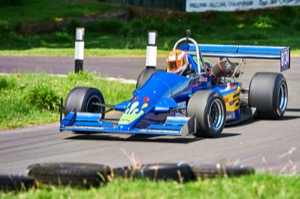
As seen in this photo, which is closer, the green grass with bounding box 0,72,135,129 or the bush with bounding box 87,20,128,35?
the green grass with bounding box 0,72,135,129

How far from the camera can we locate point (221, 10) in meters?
35.2

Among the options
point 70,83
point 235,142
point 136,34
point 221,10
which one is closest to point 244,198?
point 235,142

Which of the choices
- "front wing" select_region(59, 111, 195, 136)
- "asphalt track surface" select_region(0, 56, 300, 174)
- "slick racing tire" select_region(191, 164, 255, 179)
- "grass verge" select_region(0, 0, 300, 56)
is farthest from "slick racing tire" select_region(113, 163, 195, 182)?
"grass verge" select_region(0, 0, 300, 56)

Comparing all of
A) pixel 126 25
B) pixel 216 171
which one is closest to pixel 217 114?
pixel 216 171

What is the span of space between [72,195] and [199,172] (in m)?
1.20

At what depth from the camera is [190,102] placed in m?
12.4

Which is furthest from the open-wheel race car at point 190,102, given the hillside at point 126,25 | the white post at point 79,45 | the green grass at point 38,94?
the hillside at point 126,25

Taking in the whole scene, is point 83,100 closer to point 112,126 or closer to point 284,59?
point 112,126

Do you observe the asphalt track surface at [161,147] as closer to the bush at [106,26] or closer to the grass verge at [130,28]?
→ the grass verge at [130,28]

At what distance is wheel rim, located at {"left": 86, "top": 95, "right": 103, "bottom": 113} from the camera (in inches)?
519

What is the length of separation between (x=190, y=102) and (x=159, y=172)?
4724 millimetres

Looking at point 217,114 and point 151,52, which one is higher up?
point 151,52

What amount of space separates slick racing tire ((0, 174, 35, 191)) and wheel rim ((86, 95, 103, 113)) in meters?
5.47

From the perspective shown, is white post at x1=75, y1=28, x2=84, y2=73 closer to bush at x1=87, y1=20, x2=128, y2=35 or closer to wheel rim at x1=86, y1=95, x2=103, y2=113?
wheel rim at x1=86, y1=95, x2=103, y2=113
